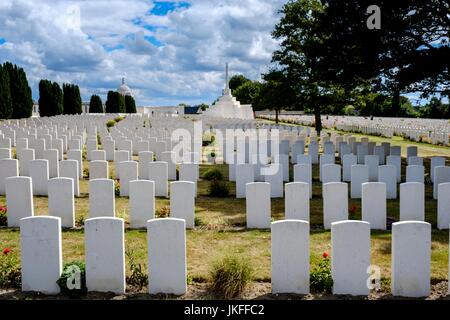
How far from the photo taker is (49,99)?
4659 centimetres

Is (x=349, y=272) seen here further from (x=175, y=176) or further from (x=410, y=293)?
(x=175, y=176)

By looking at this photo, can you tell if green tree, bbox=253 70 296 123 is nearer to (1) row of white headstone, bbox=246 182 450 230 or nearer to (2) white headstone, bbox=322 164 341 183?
(2) white headstone, bbox=322 164 341 183

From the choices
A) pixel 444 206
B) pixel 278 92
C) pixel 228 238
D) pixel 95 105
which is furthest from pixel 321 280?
pixel 95 105

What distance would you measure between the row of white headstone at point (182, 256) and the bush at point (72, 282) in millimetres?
66

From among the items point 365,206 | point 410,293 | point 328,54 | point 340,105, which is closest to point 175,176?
point 365,206

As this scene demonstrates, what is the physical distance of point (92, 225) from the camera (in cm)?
523

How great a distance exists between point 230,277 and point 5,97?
34.4 metres

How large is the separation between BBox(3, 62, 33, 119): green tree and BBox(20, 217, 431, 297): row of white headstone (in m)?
36.5

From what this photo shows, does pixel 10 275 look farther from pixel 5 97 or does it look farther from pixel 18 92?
pixel 18 92

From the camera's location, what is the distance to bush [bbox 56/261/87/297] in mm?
5301

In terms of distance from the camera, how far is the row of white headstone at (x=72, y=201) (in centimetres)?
793

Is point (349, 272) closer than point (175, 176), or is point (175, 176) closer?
point (349, 272)

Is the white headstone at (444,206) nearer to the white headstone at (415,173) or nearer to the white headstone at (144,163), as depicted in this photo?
the white headstone at (415,173)
